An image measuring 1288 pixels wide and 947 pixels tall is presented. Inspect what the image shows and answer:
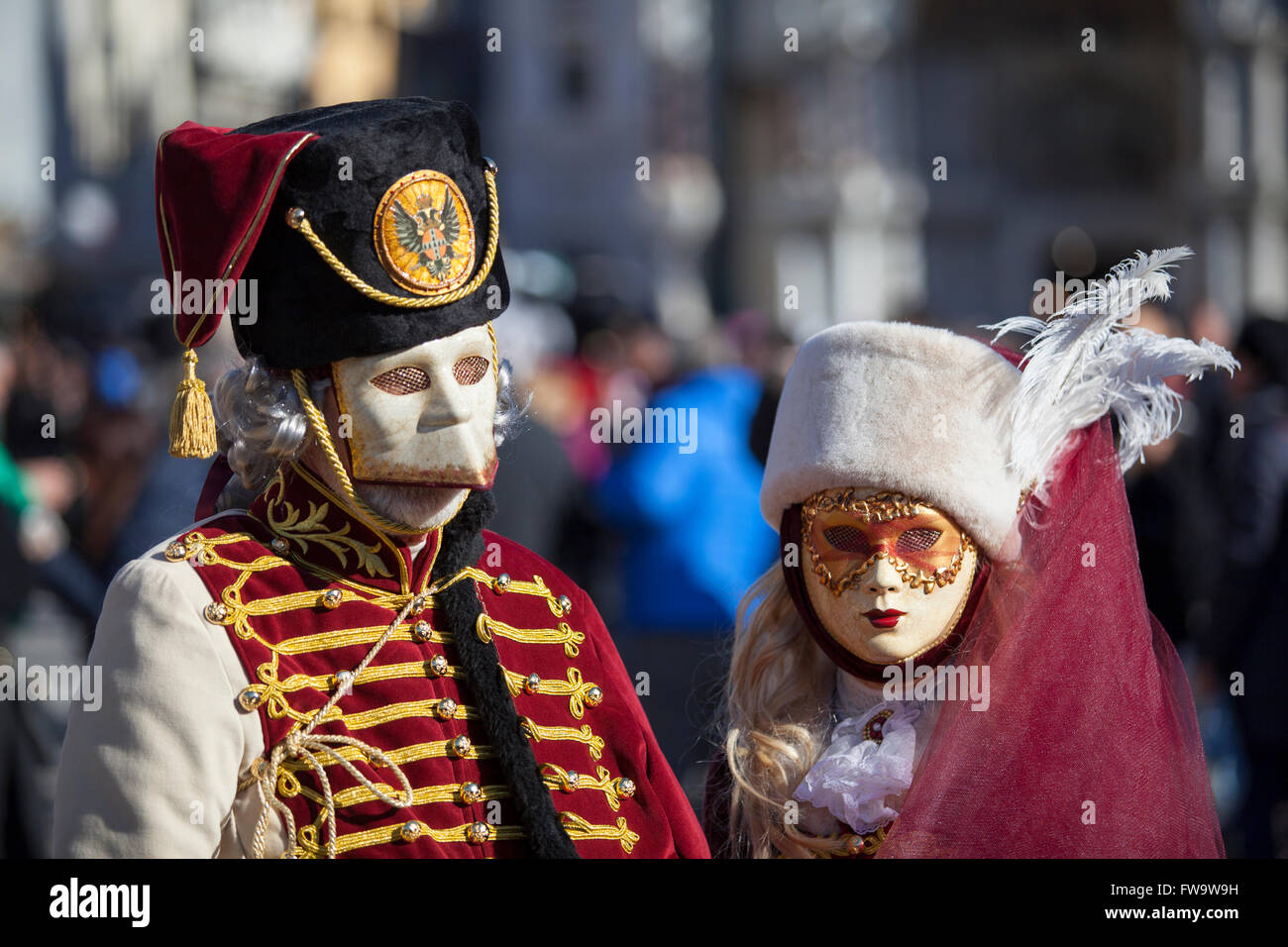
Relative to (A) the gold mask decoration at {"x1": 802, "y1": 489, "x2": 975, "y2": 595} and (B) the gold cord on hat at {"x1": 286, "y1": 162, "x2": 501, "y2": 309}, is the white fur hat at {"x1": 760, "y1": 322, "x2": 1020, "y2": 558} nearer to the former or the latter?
(A) the gold mask decoration at {"x1": 802, "y1": 489, "x2": 975, "y2": 595}

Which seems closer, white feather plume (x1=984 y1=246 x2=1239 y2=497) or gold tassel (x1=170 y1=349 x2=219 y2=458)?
gold tassel (x1=170 y1=349 x2=219 y2=458)

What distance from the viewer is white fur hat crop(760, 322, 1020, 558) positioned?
2789mm

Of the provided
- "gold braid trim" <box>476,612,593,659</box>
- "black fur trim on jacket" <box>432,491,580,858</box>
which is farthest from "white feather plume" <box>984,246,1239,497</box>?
"black fur trim on jacket" <box>432,491,580,858</box>

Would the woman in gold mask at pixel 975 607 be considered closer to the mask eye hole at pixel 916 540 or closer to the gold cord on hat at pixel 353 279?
the mask eye hole at pixel 916 540

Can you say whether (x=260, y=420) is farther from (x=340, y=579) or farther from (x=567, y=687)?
(x=567, y=687)

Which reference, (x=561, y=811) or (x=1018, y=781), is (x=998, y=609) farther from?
(x=561, y=811)

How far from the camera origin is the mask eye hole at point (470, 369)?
255cm

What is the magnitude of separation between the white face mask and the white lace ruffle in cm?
80

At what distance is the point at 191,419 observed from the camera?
8.45 feet

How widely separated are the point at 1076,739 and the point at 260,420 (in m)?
1.31

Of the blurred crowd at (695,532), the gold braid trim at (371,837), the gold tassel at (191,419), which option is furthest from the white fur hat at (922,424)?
the blurred crowd at (695,532)

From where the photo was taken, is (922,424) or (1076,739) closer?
(1076,739)

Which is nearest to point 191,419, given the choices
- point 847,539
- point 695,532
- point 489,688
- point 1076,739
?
point 489,688

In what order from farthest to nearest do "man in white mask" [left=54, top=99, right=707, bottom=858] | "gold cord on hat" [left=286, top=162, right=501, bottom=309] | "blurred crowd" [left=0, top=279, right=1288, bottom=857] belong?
1. "blurred crowd" [left=0, top=279, right=1288, bottom=857]
2. "gold cord on hat" [left=286, top=162, right=501, bottom=309]
3. "man in white mask" [left=54, top=99, right=707, bottom=858]
